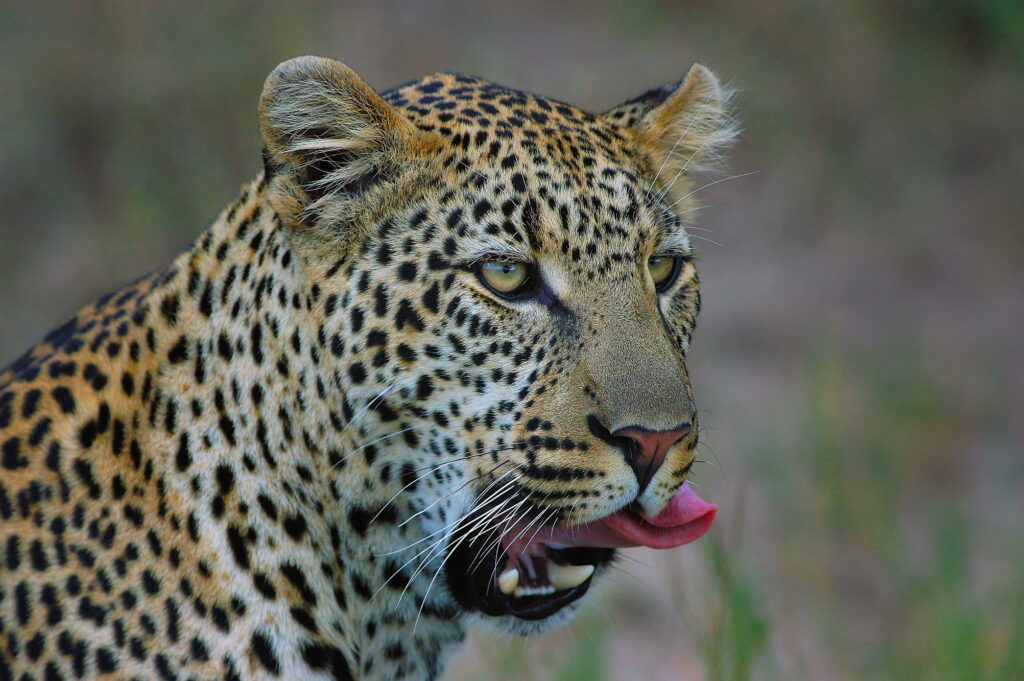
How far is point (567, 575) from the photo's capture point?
4402 mm

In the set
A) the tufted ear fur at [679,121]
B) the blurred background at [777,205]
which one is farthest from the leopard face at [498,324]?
the blurred background at [777,205]

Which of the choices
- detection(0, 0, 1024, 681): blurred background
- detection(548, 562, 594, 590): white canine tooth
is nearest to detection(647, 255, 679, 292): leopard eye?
detection(548, 562, 594, 590): white canine tooth

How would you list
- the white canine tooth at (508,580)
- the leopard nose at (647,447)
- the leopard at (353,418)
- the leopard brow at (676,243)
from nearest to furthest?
the leopard nose at (647,447), the leopard at (353,418), the white canine tooth at (508,580), the leopard brow at (676,243)

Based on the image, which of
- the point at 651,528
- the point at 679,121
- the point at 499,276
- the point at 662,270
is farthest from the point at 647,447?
the point at 679,121

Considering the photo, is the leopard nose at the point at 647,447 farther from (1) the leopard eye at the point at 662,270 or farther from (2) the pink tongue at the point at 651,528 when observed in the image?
(1) the leopard eye at the point at 662,270

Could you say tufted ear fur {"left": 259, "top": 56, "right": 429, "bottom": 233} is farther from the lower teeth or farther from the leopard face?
the lower teeth

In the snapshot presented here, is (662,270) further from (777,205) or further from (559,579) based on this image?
(777,205)

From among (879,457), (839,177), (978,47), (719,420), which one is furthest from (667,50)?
(879,457)

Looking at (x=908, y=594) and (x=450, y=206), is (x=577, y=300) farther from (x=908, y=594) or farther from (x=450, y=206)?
(x=908, y=594)

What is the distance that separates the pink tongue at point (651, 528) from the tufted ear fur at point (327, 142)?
1.29 m

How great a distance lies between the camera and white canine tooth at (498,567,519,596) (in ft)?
14.1

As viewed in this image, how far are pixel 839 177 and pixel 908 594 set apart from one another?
197 inches

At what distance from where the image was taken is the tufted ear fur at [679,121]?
483 centimetres

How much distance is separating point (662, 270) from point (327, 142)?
4.16ft
